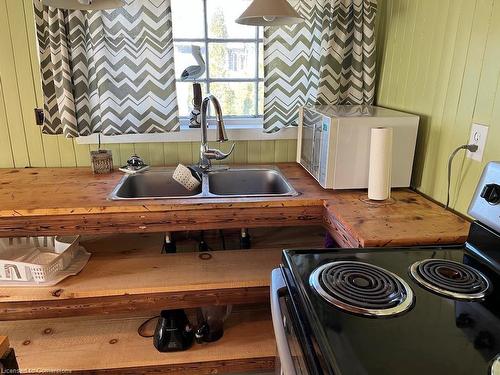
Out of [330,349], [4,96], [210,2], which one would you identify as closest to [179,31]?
[210,2]

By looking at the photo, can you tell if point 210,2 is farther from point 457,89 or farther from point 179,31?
point 457,89

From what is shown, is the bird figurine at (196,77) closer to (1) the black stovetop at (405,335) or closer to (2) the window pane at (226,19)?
(2) the window pane at (226,19)

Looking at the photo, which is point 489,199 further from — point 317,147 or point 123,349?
point 123,349

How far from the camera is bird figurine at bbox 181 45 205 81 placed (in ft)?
6.22

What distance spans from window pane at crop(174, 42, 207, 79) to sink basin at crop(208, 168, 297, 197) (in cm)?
58

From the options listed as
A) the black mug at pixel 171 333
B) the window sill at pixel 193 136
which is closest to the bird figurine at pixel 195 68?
the window sill at pixel 193 136

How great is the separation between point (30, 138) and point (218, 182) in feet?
3.23

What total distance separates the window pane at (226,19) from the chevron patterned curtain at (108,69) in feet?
0.89

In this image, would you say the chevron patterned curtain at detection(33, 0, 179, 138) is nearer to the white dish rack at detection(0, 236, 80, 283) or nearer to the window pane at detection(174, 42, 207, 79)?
the window pane at detection(174, 42, 207, 79)

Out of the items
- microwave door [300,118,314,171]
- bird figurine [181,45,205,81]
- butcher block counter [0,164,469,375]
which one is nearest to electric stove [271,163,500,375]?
butcher block counter [0,164,469,375]

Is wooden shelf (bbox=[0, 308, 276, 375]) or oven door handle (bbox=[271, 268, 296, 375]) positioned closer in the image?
oven door handle (bbox=[271, 268, 296, 375])

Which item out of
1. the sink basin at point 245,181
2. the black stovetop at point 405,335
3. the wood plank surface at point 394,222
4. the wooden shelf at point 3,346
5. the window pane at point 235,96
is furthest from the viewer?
the window pane at point 235,96

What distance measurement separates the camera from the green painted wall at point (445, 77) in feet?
3.97

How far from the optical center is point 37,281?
1502mm
